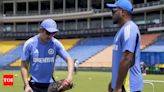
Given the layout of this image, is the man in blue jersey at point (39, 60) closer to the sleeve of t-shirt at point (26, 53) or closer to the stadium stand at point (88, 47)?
the sleeve of t-shirt at point (26, 53)

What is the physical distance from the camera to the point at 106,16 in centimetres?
7312

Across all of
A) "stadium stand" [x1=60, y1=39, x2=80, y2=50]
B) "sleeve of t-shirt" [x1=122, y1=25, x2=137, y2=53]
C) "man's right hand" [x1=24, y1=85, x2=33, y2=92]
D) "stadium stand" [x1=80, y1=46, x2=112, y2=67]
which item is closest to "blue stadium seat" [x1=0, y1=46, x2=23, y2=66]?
"stadium stand" [x1=60, y1=39, x2=80, y2=50]

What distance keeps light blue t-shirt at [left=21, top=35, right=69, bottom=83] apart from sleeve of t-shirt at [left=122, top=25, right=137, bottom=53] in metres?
1.46

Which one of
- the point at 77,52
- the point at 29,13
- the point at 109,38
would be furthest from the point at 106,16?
the point at 29,13

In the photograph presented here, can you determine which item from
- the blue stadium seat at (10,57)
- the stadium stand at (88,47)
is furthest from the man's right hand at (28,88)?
the blue stadium seat at (10,57)

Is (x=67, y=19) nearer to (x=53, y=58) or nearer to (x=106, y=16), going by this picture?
(x=106, y=16)

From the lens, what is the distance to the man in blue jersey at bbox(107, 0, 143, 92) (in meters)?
6.08

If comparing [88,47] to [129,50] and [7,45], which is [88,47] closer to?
[7,45]

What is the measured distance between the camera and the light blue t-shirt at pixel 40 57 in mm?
7289

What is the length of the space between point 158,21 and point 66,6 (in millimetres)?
18311

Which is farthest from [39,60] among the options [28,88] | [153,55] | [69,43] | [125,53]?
[69,43]

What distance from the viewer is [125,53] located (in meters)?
6.07

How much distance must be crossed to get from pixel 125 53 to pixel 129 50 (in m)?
0.07

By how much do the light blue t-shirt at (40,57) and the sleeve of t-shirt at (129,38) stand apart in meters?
1.46
